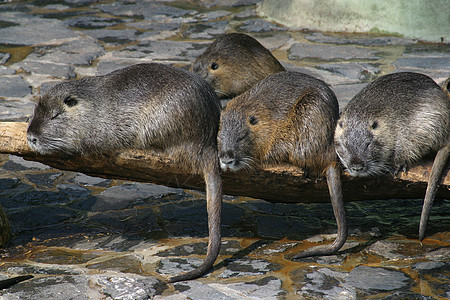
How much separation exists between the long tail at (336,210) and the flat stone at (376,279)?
7.7 inches

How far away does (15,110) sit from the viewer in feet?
21.2

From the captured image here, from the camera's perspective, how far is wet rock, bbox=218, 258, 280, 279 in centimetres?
372

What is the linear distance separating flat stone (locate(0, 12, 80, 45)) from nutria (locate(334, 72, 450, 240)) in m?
5.95

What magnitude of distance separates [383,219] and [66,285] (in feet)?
7.70

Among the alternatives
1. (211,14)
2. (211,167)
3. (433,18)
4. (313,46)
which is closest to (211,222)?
(211,167)

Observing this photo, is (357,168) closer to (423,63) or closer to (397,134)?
(397,134)

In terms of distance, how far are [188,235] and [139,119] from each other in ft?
3.07

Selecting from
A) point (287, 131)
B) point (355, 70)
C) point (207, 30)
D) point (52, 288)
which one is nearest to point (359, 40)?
point (355, 70)

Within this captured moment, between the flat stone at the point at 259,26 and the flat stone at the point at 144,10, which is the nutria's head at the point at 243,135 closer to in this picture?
the flat stone at the point at 259,26

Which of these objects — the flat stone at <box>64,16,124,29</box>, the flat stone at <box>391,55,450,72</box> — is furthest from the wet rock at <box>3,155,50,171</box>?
the flat stone at <box>391,55,450,72</box>

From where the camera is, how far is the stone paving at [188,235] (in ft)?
11.5

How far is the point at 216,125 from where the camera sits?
4117 millimetres

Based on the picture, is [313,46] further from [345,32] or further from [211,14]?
[211,14]

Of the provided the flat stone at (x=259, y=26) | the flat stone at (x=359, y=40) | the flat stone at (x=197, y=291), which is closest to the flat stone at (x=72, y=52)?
the flat stone at (x=259, y=26)
